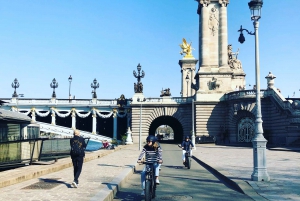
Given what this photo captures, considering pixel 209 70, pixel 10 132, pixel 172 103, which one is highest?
pixel 209 70

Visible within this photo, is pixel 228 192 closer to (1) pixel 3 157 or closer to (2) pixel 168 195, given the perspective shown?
(2) pixel 168 195

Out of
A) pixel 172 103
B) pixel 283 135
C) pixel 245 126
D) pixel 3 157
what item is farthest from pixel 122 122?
pixel 3 157

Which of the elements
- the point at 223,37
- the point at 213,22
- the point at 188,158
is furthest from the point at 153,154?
the point at 213,22

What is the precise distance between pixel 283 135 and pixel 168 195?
3480 cm

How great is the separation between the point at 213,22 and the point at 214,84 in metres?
8.83

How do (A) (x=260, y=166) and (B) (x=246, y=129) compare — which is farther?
(B) (x=246, y=129)

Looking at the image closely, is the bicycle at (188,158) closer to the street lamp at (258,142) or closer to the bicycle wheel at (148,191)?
the street lamp at (258,142)

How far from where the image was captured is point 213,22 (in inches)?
2185

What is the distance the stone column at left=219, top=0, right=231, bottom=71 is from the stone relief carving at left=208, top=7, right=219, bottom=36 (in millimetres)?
595

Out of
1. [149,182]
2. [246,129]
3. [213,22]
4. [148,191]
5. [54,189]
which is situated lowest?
[54,189]

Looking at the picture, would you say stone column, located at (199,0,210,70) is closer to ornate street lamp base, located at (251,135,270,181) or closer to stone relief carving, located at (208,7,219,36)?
stone relief carving, located at (208,7,219,36)

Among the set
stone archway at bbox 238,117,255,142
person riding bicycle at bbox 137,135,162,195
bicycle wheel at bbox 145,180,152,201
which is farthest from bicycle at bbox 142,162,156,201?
stone archway at bbox 238,117,255,142

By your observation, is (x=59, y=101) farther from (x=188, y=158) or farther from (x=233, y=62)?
(x=188, y=158)

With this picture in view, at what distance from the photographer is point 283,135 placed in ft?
143
